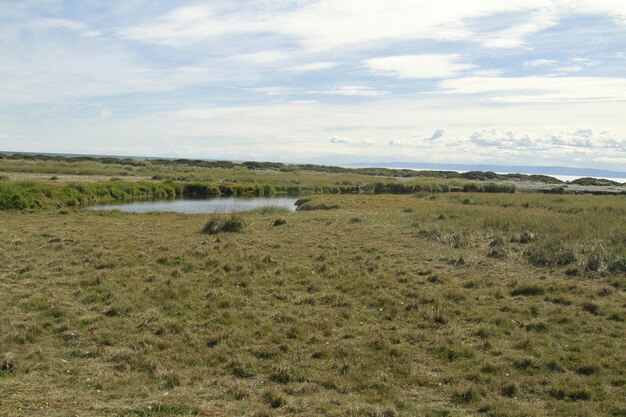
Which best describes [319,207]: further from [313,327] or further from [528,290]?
[313,327]

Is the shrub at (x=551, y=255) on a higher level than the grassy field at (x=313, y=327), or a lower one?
higher

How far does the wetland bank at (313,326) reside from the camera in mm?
6914

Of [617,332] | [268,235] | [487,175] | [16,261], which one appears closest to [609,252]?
[617,332]

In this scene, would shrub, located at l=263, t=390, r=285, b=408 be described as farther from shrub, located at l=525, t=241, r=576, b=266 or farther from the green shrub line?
the green shrub line

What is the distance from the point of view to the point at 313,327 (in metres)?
9.91

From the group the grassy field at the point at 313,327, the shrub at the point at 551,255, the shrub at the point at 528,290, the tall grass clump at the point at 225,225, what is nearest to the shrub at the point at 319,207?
the tall grass clump at the point at 225,225

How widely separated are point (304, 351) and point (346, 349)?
0.74 metres

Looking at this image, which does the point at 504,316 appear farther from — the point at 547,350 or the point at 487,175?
the point at 487,175

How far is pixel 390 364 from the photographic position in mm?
8203

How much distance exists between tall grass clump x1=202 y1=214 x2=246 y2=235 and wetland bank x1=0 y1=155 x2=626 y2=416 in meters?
3.05

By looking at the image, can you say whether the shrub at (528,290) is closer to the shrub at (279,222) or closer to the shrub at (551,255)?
the shrub at (551,255)

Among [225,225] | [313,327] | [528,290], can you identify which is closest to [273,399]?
[313,327]

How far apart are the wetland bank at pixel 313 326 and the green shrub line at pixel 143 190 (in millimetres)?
17405

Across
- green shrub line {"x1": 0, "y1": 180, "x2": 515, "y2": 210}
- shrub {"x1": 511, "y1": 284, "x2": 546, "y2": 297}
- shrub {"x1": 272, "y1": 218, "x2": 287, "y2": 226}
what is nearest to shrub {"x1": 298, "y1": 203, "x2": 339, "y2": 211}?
shrub {"x1": 272, "y1": 218, "x2": 287, "y2": 226}
